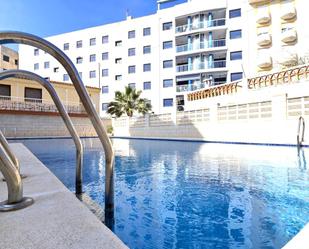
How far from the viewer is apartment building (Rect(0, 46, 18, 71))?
137 ft

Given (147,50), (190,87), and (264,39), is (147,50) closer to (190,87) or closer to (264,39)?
(190,87)

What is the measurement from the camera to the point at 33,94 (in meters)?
25.9

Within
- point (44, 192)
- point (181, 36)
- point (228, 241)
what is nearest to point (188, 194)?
point (228, 241)

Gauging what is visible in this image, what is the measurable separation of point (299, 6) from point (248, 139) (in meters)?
20.4

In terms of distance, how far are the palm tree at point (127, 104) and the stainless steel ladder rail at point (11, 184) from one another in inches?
985

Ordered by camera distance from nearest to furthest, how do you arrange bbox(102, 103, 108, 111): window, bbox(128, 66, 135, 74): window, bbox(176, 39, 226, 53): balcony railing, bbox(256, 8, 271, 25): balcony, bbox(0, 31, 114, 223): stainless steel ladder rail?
bbox(0, 31, 114, 223): stainless steel ladder rail → bbox(256, 8, 271, 25): balcony → bbox(176, 39, 226, 53): balcony railing → bbox(128, 66, 135, 74): window → bbox(102, 103, 108, 111): window

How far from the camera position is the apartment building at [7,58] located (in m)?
41.8

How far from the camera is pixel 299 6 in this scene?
27.0m

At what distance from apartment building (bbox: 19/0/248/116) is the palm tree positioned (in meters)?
5.12

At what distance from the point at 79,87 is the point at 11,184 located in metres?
1.05

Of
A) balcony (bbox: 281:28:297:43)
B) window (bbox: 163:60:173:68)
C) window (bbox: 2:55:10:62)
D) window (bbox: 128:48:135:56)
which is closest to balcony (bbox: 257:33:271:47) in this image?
balcony (bbox: 281:28:297:43)

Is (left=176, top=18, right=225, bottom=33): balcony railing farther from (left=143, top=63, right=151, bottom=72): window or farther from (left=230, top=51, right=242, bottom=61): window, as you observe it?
(left=143, top=63, right=151, bottom=72): window

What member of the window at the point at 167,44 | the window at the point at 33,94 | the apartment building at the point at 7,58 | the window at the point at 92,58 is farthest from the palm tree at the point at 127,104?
the apartment building at the point at 7,58

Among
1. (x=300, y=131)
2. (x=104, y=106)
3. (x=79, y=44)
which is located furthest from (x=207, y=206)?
(x=79, y=44)
